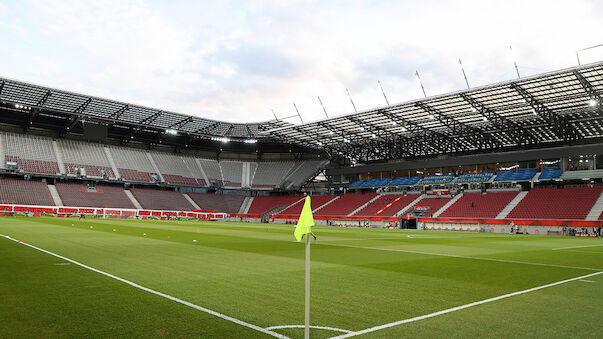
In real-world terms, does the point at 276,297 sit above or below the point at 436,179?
below

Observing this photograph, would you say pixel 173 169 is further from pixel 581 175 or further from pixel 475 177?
pixel 581 175

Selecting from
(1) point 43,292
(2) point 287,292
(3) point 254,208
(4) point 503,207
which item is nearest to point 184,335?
(2) point 287,292

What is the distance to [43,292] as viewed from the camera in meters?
8.75

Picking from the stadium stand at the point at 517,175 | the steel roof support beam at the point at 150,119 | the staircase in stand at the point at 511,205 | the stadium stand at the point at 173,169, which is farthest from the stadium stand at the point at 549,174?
the stadium stand at the point at 173,169

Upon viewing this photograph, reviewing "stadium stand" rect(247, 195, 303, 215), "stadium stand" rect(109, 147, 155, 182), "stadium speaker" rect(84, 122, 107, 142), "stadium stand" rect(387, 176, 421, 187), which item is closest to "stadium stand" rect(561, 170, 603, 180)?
"stadium stand" rect(387, 176, 421, 187)

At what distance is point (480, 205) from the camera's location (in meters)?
59.8

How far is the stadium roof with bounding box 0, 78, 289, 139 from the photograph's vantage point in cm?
6041

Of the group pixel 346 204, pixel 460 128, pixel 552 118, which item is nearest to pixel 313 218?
pixel 346 204

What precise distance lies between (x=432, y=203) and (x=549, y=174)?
1705cm

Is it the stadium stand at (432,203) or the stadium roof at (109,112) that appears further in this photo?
the stadium stand at (432,203)

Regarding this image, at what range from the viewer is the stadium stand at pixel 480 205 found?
57000 millimetres

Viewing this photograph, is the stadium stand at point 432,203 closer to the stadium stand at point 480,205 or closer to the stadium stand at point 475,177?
the stadium stand at point 480,205

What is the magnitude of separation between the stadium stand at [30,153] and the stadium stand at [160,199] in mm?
14880

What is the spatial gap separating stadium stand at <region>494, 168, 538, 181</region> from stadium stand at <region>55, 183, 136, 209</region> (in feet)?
209
